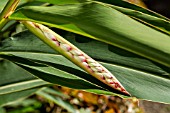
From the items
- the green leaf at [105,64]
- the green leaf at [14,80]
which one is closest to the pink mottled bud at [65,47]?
the green leaf at [105,64]

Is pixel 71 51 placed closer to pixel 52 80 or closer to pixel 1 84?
pixel 52 80

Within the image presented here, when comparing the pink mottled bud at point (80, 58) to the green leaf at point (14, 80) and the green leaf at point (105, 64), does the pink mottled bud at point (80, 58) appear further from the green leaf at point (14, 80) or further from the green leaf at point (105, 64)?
the green leaf at point (14, 80)

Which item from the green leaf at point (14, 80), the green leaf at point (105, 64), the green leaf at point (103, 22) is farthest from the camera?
the green leaf at point (14, 80)

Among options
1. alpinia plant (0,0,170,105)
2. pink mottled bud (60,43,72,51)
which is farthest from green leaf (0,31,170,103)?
pink mottled bud (60,43,72,51)

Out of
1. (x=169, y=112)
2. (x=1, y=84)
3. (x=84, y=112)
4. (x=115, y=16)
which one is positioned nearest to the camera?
(x=115, y=16)

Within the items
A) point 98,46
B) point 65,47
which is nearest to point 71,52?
point 65,47

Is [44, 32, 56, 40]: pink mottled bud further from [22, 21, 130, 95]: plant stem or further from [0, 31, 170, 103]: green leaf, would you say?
[0, 31, 170, 103]: green leaf

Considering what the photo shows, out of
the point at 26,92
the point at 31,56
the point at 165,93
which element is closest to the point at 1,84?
the point at 26,92
